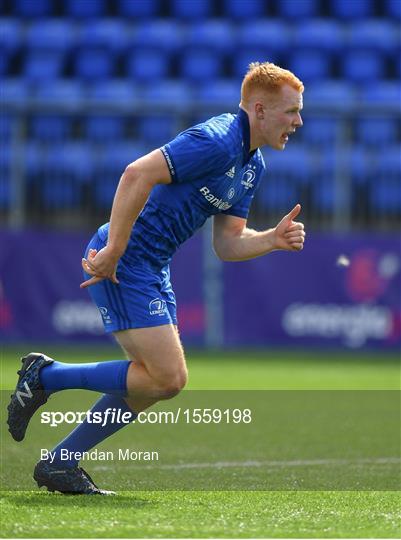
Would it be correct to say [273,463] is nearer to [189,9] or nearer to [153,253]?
[153,253]

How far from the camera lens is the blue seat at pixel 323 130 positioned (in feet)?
50.6

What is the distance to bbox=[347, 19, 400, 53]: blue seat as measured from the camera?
18562 mm

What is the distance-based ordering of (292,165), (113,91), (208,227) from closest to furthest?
1. (208,227)
2. (292,165)
3. (113,91)

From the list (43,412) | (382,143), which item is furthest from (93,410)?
(382,143)

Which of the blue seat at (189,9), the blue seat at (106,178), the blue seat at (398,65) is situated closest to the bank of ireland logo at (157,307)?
the blue seat at (106,178)

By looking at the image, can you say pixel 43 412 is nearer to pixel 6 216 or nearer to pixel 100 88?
pixel 6 216

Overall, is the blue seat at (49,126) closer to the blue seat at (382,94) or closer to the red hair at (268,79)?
the blue seat at (382,94)

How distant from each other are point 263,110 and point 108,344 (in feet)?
29.7

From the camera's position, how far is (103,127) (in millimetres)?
15328

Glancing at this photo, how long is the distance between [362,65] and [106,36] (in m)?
3.98

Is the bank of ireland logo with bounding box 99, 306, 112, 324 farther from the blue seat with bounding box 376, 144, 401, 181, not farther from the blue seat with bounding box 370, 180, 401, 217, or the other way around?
the blue seat with bounding box 376, 144, 401, 181

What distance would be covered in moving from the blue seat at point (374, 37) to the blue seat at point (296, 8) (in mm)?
858

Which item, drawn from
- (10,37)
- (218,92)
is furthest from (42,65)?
(218,92)

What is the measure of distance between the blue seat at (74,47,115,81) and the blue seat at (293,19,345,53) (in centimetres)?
295
